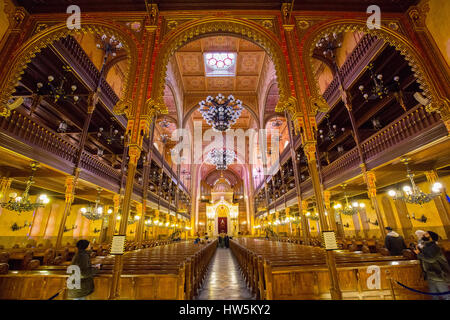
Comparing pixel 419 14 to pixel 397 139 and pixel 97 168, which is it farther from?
pixel 97 168

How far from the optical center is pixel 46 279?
3795mm

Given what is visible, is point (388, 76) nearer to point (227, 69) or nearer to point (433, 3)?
point (433, 3)

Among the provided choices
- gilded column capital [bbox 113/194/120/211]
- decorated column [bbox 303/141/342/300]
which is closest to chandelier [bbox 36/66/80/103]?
gilded column capital [bbox 113/194/120/211]

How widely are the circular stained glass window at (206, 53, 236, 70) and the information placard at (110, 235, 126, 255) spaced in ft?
59.7

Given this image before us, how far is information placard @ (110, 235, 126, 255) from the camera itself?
367cm

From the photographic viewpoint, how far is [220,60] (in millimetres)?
18469

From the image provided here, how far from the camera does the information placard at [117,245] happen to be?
3.67 meters

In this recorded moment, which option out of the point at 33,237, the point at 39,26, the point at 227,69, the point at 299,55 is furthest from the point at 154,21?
the point at 33,237

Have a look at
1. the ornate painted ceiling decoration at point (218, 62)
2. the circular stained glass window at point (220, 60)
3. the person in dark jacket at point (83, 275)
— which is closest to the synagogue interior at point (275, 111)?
the person in dark jacket at point (83, 275)

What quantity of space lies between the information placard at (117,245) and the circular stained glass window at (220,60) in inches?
716

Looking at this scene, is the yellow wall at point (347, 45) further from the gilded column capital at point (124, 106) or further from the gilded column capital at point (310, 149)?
the gilded column capital at point (124, 106)

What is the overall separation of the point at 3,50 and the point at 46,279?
20.9ft

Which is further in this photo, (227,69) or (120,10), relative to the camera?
(227,69)

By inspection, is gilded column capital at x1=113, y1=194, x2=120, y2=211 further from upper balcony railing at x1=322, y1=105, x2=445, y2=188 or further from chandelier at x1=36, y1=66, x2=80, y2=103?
upper balcony railing at x1=322, y1=105, x2=445, y2=188
